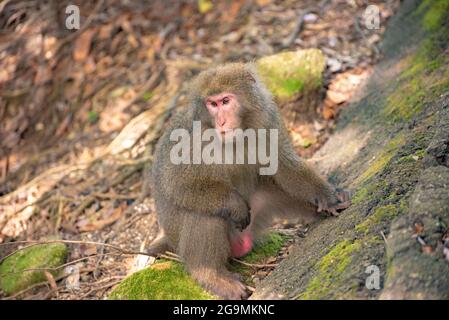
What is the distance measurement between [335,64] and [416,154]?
4.01m

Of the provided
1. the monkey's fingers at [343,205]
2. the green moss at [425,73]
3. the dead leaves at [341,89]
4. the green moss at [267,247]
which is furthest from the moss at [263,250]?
the dead leaves at [341,89]

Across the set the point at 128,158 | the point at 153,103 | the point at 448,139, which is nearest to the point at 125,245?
the point at 128,158

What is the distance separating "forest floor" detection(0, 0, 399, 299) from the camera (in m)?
7.43

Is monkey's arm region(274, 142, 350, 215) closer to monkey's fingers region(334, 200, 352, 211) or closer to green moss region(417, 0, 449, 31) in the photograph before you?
monkey's fingers region(334, 200, 352, 211)

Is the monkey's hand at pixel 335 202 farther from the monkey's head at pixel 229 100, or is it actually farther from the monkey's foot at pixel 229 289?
the monkey's foot at pixel 229 289

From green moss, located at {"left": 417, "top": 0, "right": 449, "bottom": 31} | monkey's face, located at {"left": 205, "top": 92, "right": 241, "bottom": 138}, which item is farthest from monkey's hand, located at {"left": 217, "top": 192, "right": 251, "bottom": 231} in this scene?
green moss, located at {"left": 417, "top": 0, "right": 449, "bottom": 31}

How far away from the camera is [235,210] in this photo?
485 cm

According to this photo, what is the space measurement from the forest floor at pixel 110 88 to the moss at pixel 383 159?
86.6 inches

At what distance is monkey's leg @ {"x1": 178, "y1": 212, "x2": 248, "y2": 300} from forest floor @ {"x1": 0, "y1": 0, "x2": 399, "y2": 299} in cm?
155

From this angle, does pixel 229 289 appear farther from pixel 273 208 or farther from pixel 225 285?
pixel 273 208

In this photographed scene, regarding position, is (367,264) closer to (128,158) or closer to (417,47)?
(417,47)

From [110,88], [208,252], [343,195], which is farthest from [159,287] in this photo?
[110,88]

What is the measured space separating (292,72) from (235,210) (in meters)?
3.32
